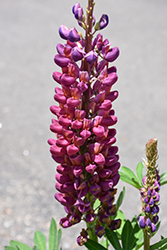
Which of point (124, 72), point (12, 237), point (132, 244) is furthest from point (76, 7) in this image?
point (124, 72)

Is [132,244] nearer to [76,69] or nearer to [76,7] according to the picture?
[76,69]

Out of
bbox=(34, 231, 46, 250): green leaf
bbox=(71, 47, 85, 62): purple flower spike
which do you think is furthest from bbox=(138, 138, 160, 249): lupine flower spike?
bbox=(34, 231, 46, 250): green leaf

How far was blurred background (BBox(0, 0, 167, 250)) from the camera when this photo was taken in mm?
2104

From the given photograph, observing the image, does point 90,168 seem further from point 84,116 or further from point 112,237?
point 112,237

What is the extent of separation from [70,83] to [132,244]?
0.42 m

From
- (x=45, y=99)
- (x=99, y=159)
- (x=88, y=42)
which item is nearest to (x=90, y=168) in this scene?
(x=99, y=159)

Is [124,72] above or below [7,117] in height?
above

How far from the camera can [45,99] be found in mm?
3064

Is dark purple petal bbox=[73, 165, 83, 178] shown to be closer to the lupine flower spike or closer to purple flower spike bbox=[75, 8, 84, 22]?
the lupine flower spike

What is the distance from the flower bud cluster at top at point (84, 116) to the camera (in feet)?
2.24

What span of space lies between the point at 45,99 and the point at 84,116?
2389 mm

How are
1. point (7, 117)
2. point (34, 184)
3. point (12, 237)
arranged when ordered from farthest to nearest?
point (7, 117) < point (34, 184) < point (12, 237)

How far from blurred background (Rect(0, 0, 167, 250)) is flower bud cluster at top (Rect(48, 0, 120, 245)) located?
1.23 metres

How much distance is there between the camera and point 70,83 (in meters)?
0.69
